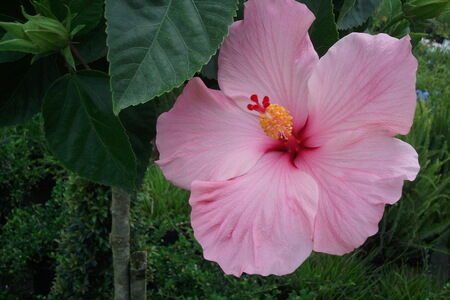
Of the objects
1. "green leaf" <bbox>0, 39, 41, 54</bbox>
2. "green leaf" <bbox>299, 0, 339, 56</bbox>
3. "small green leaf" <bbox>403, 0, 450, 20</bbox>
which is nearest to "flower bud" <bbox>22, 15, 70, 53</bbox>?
"green leaf" <bbox>0, 39, 41, 54</bbox>

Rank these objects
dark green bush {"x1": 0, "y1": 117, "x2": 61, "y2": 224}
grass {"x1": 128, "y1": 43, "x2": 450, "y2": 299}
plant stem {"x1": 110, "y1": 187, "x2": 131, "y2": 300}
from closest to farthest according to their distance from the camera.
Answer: plant stem {"x1": 110, "y1": 187, "x2": 131, "y2": 300} < grass {"x1": 128, "y1": 43, "x2": 450, "y2": 299} < dark green bush {"x1": 0, "y1": 117, "x2": 61, "y2": 224}

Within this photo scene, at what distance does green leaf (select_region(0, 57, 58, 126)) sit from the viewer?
23.3 inches

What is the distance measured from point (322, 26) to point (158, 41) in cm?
18

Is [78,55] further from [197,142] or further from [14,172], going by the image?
Answer: [14,172]

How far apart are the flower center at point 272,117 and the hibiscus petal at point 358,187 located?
0.22 feet

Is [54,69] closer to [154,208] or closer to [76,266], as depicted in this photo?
[76,266]

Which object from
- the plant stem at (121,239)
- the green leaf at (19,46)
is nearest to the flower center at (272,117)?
the green leaf at (19,46)

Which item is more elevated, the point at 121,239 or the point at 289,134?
the point at 289,134

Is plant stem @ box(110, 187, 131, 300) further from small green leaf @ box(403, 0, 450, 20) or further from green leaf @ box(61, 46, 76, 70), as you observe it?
small green leaf @ box(403, 0, 450, 20)

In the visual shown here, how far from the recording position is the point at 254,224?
0.47 meters

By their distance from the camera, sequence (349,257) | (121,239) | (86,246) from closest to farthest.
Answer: (121,239), (86,246), (349,257)

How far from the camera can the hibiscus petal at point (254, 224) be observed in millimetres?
459

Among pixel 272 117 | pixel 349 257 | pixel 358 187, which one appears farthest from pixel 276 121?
pixel 349 257

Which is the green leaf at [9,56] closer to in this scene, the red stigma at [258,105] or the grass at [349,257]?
the red stigma at [258,105]
